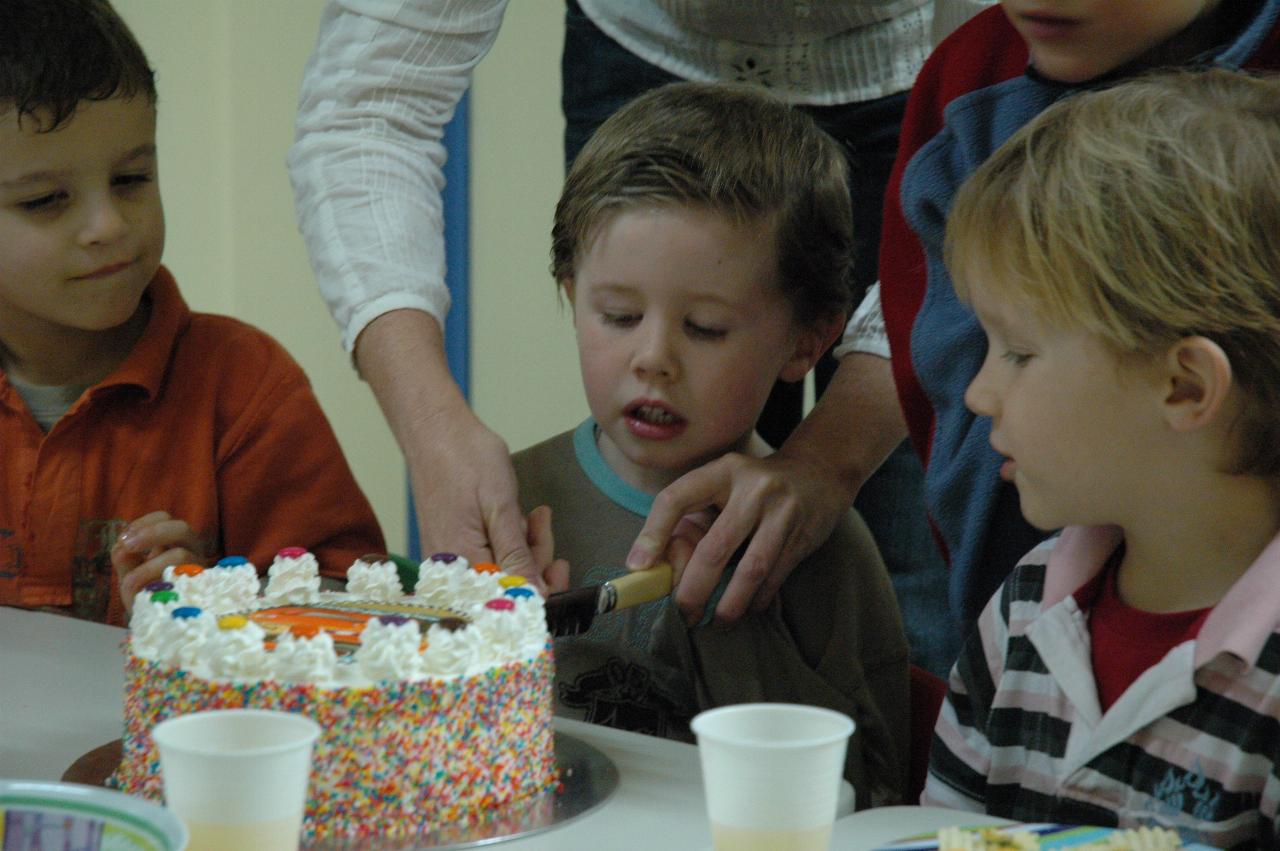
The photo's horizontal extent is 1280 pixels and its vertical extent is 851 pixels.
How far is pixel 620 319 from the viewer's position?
1537 mm

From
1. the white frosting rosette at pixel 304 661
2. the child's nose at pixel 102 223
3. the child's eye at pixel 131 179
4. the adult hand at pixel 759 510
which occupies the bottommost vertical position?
the white frosting rosette at pixel 304 661

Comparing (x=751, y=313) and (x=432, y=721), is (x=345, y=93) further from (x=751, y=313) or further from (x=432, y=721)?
(x=432, y=721)

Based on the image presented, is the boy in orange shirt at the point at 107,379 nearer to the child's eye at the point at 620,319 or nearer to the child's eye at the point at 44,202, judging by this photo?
the child's eye at the point at 44,202

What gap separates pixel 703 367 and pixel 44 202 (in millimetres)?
795

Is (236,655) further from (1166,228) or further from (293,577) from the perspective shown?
(1166,228)

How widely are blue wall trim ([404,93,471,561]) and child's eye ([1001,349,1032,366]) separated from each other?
2.79 metres

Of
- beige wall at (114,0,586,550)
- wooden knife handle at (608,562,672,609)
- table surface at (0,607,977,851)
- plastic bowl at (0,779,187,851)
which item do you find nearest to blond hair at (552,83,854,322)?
wooden knife handle at (608,562,672,609)

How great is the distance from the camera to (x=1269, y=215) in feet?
3.40

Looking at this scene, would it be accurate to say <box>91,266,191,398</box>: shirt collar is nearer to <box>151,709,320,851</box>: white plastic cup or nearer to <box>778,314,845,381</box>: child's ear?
<box>778,314,845,381</box>: child's ear

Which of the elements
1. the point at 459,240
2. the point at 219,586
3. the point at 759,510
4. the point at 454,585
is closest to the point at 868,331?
the point at 759,510

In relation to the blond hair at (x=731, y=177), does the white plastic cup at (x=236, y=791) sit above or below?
below

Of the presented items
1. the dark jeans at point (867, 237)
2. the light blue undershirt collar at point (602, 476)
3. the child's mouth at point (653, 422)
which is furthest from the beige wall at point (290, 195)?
the child's mouth at point (653, 422)

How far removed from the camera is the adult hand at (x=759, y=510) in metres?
1.43

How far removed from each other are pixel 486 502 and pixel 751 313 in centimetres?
32
